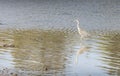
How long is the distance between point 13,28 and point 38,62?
25.5ft

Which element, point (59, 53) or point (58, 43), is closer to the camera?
point (59, 53)

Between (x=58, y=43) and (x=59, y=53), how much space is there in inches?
77.9

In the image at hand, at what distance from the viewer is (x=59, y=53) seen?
13.1m

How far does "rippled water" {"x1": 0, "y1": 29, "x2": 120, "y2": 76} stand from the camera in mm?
10781

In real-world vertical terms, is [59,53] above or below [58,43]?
below

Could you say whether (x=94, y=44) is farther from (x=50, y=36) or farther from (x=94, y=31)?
(x=94, y=31)

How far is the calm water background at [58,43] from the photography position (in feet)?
36.2

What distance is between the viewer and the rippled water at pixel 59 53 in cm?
1078

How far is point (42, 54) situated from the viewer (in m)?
12.9

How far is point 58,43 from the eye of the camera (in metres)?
15.0

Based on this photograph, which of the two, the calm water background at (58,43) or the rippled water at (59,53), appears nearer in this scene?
the rippled water at (59,53)

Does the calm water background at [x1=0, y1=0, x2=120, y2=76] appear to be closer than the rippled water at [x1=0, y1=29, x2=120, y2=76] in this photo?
No

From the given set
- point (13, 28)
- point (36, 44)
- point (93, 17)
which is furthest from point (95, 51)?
point (93, 17)

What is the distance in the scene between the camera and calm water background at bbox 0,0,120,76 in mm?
11023
